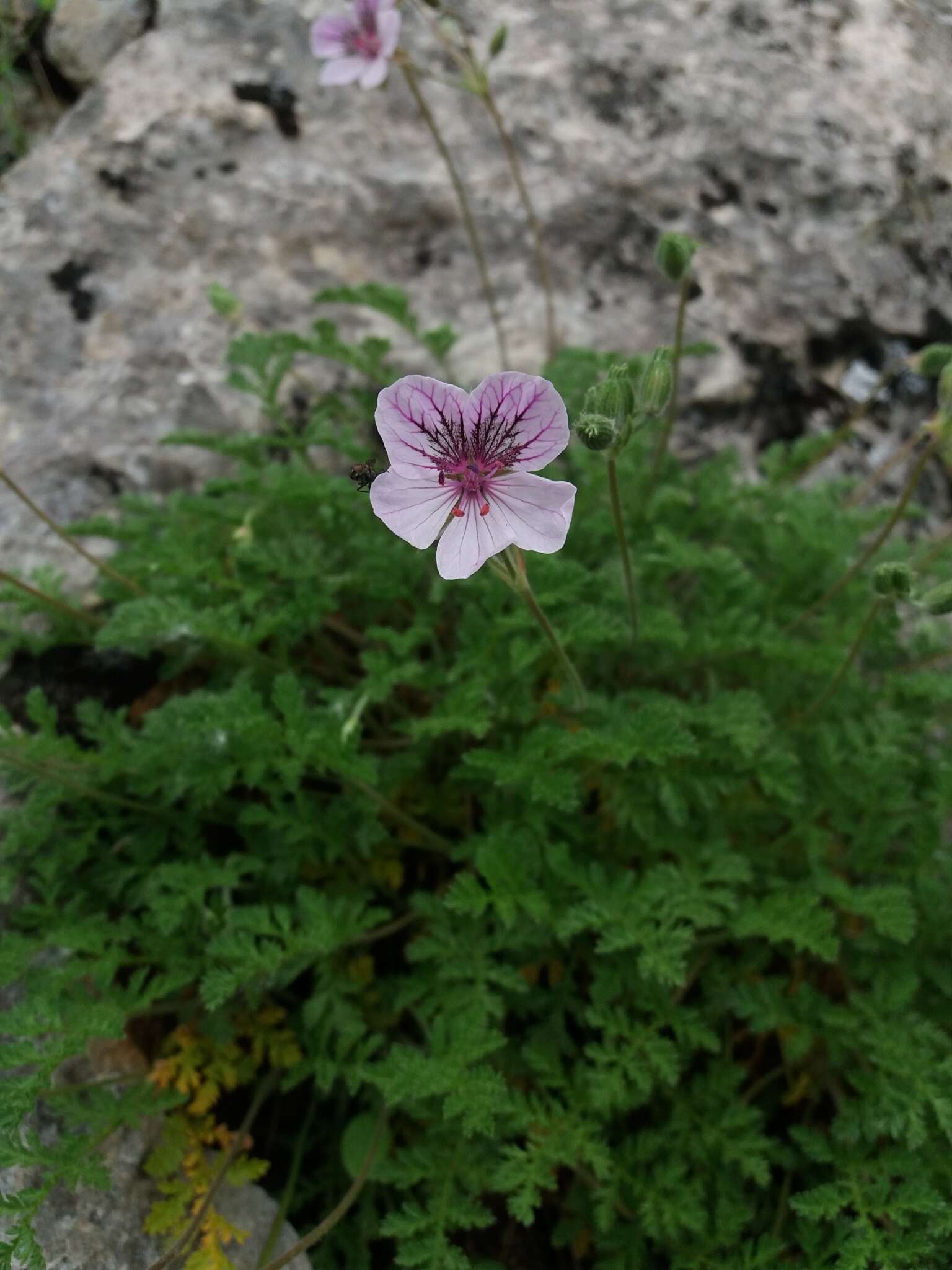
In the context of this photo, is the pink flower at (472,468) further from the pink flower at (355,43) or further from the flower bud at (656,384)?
the pink flower at (355,43)

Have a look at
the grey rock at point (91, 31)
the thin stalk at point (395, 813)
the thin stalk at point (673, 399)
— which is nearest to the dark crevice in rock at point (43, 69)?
the grey rock at point (91, 31)

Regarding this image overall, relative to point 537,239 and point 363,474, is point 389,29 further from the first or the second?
point 363,474

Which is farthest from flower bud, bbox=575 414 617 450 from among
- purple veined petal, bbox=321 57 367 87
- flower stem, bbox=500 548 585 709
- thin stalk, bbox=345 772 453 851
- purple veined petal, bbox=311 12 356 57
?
purple veined petal, bbox=311 12 356 57

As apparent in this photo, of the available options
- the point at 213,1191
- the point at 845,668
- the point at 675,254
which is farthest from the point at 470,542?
the point at 213,1191

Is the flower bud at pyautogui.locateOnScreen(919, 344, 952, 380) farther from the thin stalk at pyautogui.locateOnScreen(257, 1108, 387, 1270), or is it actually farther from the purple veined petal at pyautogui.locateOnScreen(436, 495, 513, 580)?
the thin stalk at pyautogui.locateOnScreen(257, 1108, 387, 1270)

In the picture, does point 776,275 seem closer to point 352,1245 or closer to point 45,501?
point 45,501
